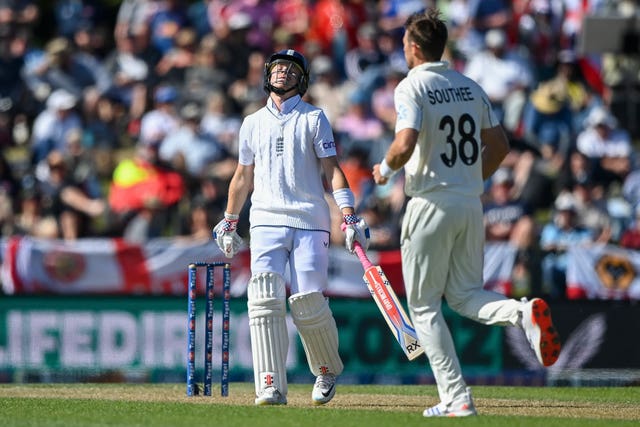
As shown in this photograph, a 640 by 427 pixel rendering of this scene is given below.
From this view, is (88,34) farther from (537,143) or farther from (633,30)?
(633,30)

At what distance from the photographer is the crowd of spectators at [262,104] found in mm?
16469

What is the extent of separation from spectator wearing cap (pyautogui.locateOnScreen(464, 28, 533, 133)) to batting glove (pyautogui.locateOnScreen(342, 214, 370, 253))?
9.00 metres

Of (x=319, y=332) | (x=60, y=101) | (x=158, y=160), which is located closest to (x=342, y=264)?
(x=158, y=160)

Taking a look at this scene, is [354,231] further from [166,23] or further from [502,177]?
[166,23]

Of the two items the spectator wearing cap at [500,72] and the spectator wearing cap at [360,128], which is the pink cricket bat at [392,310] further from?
the spectator wearing cap at [500,72]

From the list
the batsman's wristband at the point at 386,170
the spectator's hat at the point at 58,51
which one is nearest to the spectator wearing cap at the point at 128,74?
the spectator's hat at the point at 58,51

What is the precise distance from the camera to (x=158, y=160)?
1747cm

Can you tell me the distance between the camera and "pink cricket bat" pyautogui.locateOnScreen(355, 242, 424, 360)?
945cm

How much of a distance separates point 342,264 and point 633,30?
166 inches

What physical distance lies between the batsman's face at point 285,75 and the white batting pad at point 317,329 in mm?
1492

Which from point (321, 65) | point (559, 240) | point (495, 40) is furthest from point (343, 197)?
point (495, 40)

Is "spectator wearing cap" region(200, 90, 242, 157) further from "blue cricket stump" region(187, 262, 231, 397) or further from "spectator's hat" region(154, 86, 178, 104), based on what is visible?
"blue cricket stump" region(187, 262, 231, 397)

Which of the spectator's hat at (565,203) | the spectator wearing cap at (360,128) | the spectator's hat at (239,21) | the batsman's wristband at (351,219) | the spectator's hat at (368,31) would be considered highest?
the spectator's hat at (239,21)

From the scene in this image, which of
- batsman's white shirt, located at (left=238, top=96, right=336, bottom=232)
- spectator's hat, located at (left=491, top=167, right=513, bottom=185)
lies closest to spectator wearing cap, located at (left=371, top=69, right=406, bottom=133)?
spectator's hat, located at (left=491, top=167, right=513, bottom=185)
